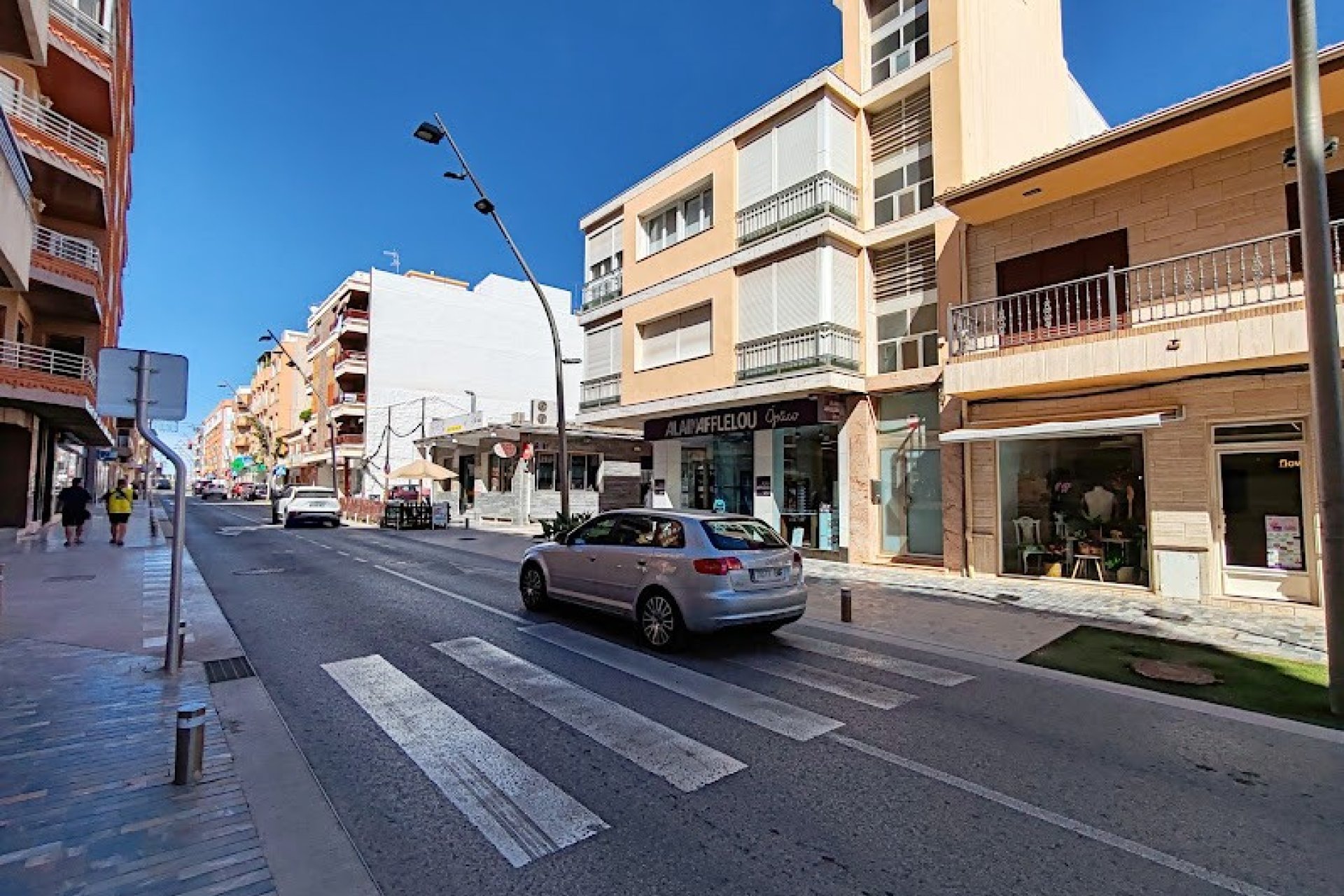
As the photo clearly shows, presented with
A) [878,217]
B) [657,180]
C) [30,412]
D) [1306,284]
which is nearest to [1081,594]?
[1306,284]

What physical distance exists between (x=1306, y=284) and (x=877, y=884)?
6.45 m

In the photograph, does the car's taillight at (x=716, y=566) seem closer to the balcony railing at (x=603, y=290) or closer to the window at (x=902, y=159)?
the window at (x=902, y=159)

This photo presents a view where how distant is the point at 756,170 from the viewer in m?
16.8

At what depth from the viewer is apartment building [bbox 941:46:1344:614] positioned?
9.84 m

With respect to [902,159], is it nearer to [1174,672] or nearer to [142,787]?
[1174,672]

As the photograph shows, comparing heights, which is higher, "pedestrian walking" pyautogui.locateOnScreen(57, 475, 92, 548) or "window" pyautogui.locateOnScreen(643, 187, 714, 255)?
"window" pyautogui.locateOnScreen(643, 187, 714, 255)

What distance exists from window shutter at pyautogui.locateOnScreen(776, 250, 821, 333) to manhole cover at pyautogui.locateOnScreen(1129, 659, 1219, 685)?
31.5ft

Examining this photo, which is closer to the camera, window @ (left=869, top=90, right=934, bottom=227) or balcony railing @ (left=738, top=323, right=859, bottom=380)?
balcony railing @ (left=738, top=323, right=859, bottom=380)

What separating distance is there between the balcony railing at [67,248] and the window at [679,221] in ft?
56.1

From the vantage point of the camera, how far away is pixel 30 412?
2070 centimetres

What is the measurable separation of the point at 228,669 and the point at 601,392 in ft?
52.2

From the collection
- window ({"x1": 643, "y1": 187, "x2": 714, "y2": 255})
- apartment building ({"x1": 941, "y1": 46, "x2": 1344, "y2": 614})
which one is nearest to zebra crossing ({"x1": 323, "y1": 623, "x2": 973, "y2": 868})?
apartment building ({"x1": 941, "y1": 46, "x2": 1344, "y2": 614})

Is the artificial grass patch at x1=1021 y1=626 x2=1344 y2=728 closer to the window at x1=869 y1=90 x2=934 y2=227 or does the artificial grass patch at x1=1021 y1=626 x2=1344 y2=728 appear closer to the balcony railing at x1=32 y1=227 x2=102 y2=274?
the window at x1=869 y1=90 x2=934 y2=227

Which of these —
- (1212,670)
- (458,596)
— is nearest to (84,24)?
(458,596)
